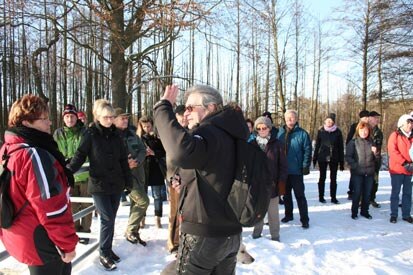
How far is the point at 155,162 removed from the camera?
6582 mm

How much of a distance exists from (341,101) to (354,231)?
1782 inches

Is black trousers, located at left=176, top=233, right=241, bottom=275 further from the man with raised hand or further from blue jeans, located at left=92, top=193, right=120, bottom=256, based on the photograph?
blue jeans, located at left=92, top=193, right=120, bottom=256

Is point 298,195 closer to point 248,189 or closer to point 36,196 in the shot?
point 248,189

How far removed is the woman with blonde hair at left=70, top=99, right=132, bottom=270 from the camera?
→ 4234 mm

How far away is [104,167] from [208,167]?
2371 mm

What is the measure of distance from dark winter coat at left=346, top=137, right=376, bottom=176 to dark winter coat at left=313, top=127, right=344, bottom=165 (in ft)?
3.77

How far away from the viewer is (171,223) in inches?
192

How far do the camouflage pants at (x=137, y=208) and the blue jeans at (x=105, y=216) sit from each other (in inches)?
31.3

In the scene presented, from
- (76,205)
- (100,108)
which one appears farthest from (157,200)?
(100,108)

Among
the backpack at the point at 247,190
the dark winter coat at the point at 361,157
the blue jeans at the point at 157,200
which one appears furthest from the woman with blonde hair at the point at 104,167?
the dark winter coat at the point at 361,157

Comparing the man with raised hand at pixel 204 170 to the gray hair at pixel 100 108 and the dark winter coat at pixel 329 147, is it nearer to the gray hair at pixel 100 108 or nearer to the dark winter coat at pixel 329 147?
the gray hair at pixel 100 108

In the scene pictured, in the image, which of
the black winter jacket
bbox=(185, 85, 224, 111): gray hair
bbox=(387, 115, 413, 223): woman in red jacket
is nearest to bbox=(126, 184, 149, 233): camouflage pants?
the black winter jacket

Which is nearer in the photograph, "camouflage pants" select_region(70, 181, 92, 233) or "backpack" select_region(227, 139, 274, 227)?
"backpack" select_region(227, 139, 274, 227)

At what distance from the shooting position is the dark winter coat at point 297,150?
251 inches
